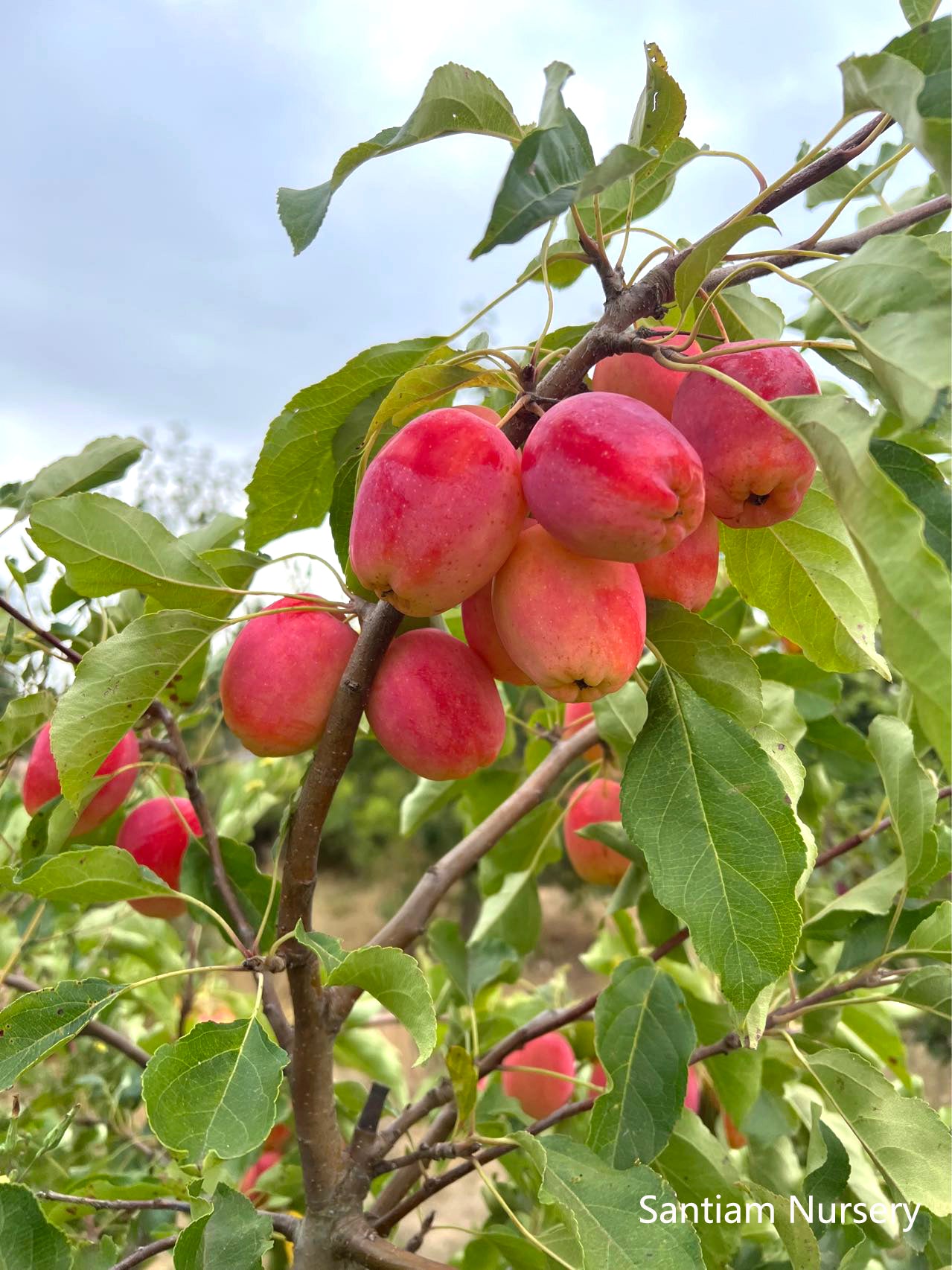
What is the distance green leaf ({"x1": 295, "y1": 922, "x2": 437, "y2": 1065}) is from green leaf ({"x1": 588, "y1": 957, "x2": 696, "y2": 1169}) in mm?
191

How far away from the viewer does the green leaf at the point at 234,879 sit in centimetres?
80

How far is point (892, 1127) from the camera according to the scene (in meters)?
0.72

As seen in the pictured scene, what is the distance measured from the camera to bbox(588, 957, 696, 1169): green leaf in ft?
2.19


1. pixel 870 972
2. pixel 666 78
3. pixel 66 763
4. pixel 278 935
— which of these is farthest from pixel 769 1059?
pixel 666 78

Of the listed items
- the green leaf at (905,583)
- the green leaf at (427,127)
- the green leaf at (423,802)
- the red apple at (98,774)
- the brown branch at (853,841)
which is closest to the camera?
the green leaf at (905,583)

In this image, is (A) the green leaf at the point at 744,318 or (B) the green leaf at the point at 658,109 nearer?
(B) the green leaf at the point at 658,109

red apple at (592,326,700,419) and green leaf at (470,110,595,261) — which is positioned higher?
green leaf at (470,110,595,261)

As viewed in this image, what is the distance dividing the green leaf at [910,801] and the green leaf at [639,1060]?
0.22m

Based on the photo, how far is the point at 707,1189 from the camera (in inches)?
30.6

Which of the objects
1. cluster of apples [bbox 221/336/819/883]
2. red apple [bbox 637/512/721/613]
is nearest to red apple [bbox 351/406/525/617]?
cluster of apples [bbox 221/336/819/883]

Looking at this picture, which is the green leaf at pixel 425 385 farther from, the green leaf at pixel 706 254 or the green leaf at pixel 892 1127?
the green leaf at pixel 892 1127

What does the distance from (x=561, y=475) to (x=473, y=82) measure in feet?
0.67

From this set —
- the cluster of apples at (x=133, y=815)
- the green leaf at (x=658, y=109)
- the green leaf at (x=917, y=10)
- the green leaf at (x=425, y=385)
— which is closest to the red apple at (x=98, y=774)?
the cluster of apples at (x=133, y=815)

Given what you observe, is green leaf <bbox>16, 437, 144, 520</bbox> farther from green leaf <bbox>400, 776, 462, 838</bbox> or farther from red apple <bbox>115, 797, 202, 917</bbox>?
green leaf <bbox>400, 776, 462, 838</bbox>
